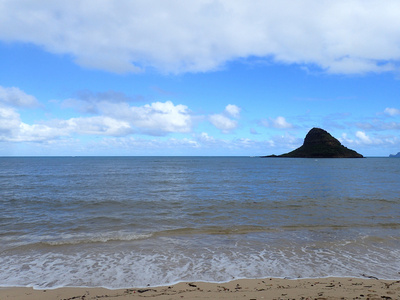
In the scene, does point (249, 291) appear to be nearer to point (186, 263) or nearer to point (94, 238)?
point (186, 263)

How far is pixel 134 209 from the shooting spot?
20.0 metres

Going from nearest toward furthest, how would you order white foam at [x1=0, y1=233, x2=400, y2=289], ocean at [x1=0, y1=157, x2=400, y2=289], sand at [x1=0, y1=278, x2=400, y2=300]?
sand at [x1=0, y1=278, x2=400, y2=300] < white foam at [x1=0, y1=233, x2=400, y2=289] < ocean at [x1=0, y1=157, x2=400, y2=289]

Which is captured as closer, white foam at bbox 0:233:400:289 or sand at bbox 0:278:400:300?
sand at bbox 0:278:400:300

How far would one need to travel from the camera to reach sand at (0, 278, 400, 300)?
273 inches

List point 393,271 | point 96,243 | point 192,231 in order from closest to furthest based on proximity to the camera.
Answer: point 393,271, point 96,243, point 192,231

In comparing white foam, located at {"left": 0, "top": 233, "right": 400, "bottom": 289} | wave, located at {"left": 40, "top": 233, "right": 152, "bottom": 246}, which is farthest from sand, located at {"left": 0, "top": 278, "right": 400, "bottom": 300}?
wave, located at {"left": 40, "top": 233, "right": 152, "bottom": 246}

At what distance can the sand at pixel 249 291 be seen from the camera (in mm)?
6930

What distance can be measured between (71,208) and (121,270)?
1347 cm

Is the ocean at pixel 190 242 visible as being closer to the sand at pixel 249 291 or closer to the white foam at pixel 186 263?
the white foam at pixel 186 263

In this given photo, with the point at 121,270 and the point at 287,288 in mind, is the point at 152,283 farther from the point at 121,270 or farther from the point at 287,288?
the point at 287,288

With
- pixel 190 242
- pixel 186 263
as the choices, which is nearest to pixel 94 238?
pixel 190 242

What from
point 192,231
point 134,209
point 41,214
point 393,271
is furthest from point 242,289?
point 41,214

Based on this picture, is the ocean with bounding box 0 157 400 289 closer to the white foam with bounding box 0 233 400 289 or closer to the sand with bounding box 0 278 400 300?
the white foam with bounding box 0 233 400 289

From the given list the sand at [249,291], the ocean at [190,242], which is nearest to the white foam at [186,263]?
the ocean at [190,242]
